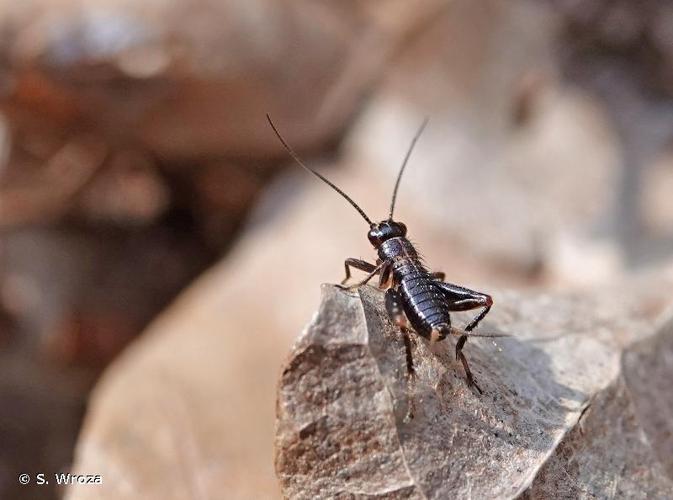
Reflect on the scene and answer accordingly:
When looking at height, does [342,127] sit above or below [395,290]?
above

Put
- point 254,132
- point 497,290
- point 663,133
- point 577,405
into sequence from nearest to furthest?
1. point 577,405
2. point 497,290
3. point 663,133
4. point 254,132

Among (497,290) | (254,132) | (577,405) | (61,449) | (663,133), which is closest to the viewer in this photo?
(577,405)

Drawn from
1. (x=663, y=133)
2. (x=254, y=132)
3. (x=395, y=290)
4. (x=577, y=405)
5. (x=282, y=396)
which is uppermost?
(x=254, y=132)

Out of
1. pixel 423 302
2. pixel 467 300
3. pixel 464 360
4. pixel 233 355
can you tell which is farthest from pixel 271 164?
pixel 464 360

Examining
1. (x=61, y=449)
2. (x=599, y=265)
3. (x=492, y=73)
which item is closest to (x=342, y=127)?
(x=492, y=73)

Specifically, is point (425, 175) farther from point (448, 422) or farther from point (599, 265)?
point (448, 422)

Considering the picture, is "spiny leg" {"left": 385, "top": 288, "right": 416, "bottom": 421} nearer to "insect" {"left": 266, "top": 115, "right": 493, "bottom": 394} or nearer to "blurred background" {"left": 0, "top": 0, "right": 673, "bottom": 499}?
"insect" {"left": 266, "top": 115, "right": 493, "bottom": 394}
